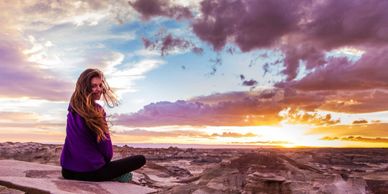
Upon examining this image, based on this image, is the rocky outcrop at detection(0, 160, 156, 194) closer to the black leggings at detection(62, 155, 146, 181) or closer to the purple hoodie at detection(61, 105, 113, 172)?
the black leggings at detection(62, 155, 146, 181)

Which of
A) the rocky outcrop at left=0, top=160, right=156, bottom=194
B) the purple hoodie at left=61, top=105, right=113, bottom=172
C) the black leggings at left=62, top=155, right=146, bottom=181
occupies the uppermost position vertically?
the purple hoodie at left=61, top=105, right=113, bottom=172

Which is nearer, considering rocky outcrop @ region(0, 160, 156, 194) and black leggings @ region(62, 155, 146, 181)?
rocky outcrop @ region(0, 160, 156, 194)

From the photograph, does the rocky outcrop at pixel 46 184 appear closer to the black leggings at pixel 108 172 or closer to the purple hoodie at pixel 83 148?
the black leggings at pixel 108 172

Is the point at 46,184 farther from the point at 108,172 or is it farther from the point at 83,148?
the point at 108,172

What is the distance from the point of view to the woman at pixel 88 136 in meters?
8.96

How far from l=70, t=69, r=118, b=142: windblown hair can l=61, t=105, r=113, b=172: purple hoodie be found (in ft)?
0.46

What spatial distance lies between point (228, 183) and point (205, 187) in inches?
27.3

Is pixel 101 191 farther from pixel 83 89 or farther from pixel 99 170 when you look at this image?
pixel 83 89

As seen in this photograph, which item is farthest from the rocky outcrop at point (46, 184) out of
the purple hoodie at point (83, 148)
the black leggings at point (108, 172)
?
the purple hoodie at point (83, 148)

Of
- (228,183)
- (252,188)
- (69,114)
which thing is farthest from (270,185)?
(69,114)

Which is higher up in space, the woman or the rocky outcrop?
the woman

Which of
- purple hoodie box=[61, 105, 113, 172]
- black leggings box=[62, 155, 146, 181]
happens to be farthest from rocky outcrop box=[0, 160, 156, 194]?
purple hoodie box=[61, 105, 113, 172]

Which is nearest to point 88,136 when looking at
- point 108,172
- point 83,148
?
point 83,148

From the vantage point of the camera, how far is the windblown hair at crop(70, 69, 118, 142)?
8.88 meters
